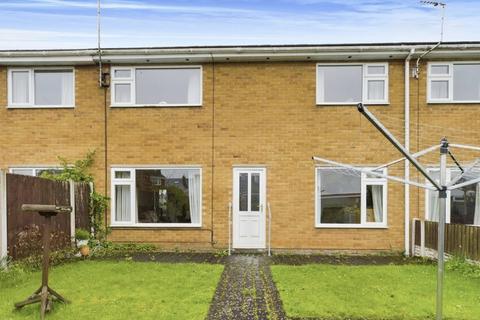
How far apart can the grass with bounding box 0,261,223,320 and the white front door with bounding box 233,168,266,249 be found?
6.59 ft

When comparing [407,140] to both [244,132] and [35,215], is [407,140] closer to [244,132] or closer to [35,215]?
[244,132]

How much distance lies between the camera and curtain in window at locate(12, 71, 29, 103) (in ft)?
34.2

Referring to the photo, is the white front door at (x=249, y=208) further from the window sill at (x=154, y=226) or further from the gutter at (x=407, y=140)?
the gutter at (x=407, y=140)

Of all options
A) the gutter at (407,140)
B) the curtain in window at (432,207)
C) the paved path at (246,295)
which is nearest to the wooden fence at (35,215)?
the paved path at (246,295)

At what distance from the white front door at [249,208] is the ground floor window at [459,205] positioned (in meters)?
4.00

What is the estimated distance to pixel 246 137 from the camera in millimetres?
10094

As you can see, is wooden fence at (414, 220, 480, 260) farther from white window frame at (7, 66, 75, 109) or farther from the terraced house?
white window frame at (7, 66, 75, 109)

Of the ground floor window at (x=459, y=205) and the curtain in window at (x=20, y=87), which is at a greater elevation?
the curtain in window at (x=20, y=87)

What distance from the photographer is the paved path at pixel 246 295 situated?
514cm

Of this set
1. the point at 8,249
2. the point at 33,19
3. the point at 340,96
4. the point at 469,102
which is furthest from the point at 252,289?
the point at 33,19

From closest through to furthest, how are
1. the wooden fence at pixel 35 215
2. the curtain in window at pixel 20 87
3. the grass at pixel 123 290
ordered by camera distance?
the grass at pixel 123 290
the wooden fence at pixel 35 215
the curtain in window at pixel 20 87

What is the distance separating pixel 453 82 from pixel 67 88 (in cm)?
961

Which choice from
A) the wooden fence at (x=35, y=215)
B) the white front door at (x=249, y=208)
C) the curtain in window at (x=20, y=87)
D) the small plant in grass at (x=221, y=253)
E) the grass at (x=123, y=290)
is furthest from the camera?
the curtain in window at (x=20, y=87)

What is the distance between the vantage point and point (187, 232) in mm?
10125
